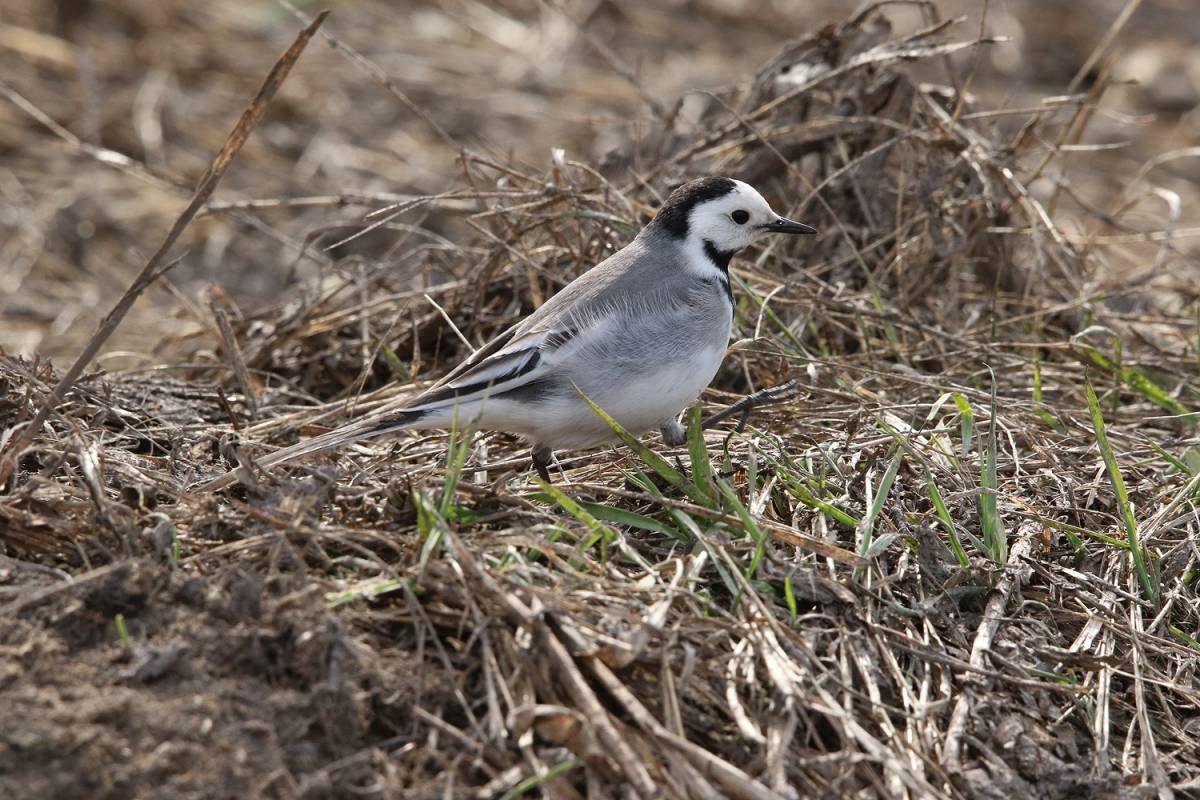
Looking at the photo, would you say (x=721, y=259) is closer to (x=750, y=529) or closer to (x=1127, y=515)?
(x=750, y=529)

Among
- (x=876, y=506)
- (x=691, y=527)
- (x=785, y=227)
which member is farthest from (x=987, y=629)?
(x=785, y=227)

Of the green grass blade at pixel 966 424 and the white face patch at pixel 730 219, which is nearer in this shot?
the green grass blade at pixel 966 424

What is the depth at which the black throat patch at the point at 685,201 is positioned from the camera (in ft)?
15.7

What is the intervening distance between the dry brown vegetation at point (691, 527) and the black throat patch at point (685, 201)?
2.16 ft

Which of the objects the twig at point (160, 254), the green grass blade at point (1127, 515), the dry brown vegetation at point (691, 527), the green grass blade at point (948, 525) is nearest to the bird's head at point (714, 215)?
the dry brown vegetation at point (691, 527)

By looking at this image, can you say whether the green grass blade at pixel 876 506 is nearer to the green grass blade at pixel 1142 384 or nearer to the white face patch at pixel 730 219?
the white face patch at pixel 730 219

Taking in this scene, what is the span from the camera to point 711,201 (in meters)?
4.83

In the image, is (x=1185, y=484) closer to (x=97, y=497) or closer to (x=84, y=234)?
(x=97, y=497)

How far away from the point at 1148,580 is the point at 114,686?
2.91 meters

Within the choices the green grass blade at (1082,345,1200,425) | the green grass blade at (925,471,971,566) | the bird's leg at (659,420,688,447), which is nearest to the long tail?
the bird's leg at (659,420,688,447)

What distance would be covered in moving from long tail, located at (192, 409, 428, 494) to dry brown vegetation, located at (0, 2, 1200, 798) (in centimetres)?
13

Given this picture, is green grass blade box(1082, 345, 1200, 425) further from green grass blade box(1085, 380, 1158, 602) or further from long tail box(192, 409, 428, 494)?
long tail box(192, 409, 428, 494)

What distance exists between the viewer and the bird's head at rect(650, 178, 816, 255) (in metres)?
4.79

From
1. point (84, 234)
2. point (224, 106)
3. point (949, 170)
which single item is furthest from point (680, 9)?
point (949, 170)
